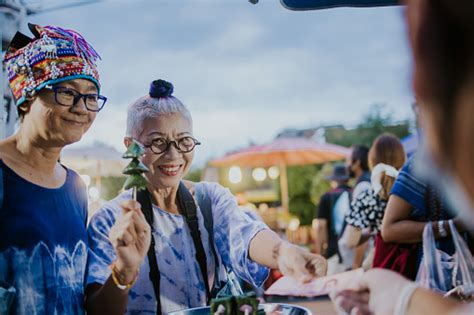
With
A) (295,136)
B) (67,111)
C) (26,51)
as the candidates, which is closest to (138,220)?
(67,111)

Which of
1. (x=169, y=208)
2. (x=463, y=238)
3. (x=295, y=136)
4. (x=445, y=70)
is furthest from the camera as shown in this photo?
(x=295, y=136)

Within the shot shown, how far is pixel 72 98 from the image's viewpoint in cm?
184

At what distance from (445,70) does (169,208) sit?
4.78 feet

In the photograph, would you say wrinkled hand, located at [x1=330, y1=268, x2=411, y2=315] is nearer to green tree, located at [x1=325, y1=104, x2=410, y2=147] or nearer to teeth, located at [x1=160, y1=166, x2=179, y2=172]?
teeth, located at [x1=160, y1=166, x2=179, y2=172]

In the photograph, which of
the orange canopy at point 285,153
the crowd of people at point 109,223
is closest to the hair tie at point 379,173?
the crowd of people at point 109,223

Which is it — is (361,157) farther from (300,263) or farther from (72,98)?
(72,98)

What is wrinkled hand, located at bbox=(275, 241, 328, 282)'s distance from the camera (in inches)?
65.6

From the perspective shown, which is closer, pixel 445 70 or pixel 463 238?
pixel 445 70

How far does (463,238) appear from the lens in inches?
90.8

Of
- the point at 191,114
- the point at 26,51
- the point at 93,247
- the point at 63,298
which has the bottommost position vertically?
the point at 63,298

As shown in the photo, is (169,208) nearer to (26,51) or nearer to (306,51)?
(26,51)

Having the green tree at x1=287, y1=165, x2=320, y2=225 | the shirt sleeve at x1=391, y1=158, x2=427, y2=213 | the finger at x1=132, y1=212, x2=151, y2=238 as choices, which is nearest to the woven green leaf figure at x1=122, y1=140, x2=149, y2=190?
the finger at x1=132, y1=212, x2=151, y2=238

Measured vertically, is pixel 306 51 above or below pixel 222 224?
above

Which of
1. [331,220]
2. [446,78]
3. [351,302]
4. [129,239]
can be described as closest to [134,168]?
[129,239]
